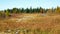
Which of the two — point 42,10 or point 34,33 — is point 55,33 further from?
point 42,10

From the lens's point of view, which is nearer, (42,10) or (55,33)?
(55,33)

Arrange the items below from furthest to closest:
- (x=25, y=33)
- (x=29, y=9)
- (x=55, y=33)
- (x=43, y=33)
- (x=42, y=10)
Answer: (x=29, y=9)
(x=42, y=10)
(x=25, y=33)
(x=43, y=33)
(x=55, y=33)

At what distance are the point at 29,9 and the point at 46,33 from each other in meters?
81.4

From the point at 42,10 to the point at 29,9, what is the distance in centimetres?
1639

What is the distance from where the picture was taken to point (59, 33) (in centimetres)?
636

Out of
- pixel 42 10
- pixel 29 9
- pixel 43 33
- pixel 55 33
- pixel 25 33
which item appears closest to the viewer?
pixel 55 33

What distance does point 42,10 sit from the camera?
72.9 meters

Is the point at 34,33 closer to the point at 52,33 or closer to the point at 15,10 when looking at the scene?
the point at 52,33

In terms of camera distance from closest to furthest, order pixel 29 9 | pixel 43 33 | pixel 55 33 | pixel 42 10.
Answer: pixel 55 33, pixel 43 33, pixel 42 10, pixel 29 9

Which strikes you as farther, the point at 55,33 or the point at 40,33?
the point at 40,33

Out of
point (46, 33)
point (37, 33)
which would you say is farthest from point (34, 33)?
point (46, 33)

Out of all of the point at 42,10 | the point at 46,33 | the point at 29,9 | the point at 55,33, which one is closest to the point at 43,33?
the point at 46,33

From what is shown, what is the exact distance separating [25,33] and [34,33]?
21.9 inches

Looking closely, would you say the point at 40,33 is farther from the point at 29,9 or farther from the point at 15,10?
the point at 29,9
